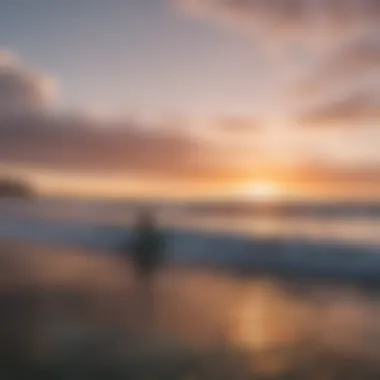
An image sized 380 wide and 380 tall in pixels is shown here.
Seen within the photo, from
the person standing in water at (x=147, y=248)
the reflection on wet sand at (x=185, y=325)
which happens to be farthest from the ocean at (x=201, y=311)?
the person standing in water at (x=147, y=248)

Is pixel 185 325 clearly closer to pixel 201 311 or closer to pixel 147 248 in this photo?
pixel 201 311

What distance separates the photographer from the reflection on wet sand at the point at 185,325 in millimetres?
3906

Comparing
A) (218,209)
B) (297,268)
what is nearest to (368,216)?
(218,209)

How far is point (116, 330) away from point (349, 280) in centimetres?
511

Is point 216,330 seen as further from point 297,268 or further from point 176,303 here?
point 297,268

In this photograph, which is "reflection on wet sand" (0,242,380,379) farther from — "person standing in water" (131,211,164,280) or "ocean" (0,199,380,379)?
"person standing in water" (131,211,164,280)

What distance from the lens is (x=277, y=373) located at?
3717mm

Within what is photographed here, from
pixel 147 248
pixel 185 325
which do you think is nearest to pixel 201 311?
pixel 185 325

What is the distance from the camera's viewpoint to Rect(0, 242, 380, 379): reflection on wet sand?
391cm

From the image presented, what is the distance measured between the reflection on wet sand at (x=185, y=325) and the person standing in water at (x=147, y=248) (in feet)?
4.35

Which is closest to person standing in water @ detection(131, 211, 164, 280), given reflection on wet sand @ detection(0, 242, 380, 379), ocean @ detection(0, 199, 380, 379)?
ocean @ detection(0, 199, 380, 379)

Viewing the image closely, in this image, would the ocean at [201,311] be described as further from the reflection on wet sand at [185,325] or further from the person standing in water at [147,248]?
the person standing in water at [147,248]

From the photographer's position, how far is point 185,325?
5078 mm

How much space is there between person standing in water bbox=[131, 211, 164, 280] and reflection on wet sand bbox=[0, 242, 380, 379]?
1.33 metres
